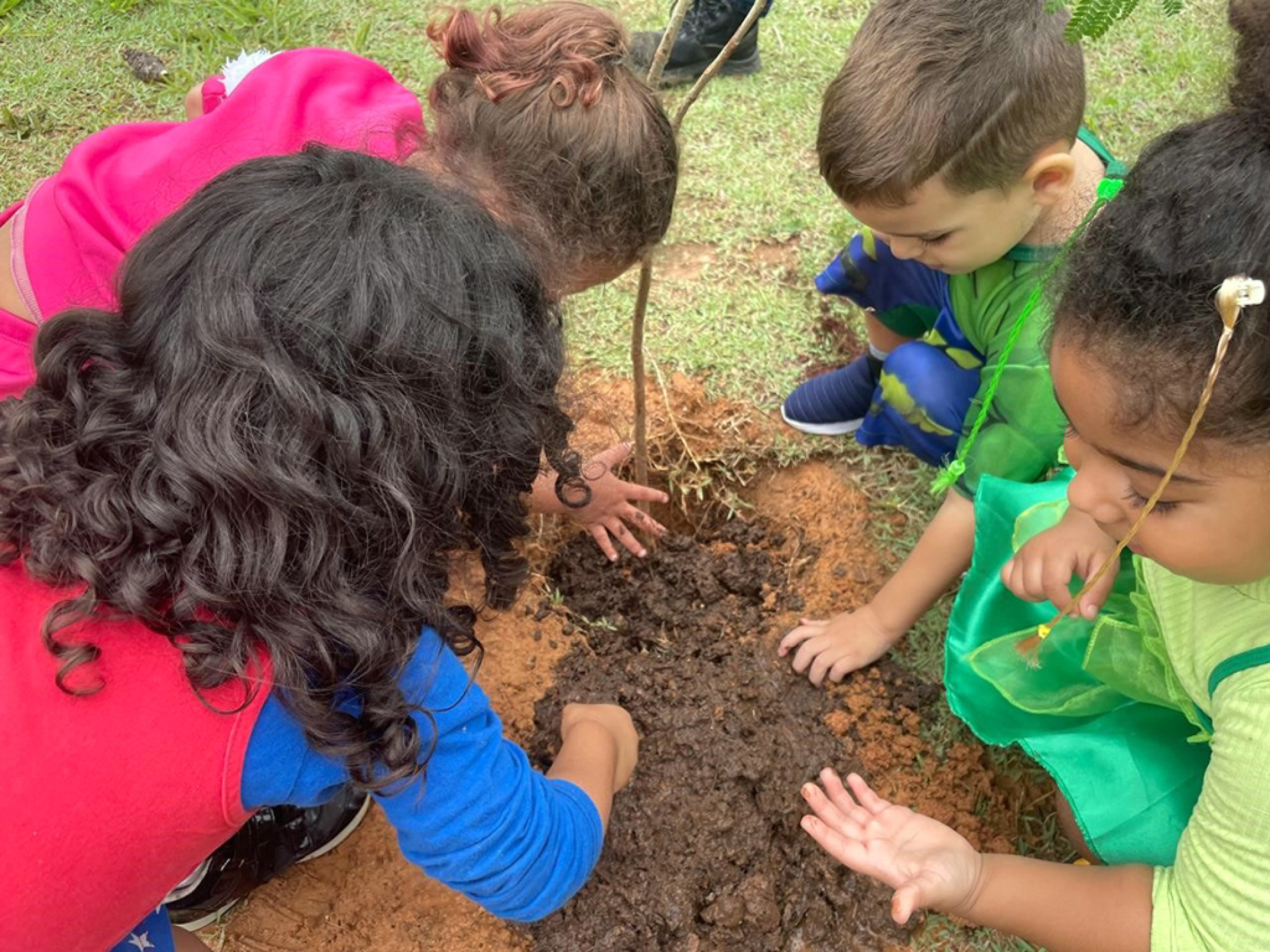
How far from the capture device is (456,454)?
1081mm

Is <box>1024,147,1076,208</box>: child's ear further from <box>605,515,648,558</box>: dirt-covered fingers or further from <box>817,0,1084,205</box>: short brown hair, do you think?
<box>605,515,648,558</box>: dirt-covered fingers

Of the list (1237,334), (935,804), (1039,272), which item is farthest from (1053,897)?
(1039,272)

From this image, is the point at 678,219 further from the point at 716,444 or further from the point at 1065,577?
the point at 1065,577

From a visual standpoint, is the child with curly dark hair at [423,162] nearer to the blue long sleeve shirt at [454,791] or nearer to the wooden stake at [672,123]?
the wooden stake at [672,123]

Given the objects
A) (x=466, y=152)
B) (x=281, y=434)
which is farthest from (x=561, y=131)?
(x=281, y=434)

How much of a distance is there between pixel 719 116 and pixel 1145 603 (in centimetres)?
210

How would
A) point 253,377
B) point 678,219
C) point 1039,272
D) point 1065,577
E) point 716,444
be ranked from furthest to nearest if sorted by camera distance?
1. point 678,219
2. point 716,444
3. point 1039,272
4. point 1065,577
5. point 253,377

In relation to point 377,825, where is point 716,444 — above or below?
above

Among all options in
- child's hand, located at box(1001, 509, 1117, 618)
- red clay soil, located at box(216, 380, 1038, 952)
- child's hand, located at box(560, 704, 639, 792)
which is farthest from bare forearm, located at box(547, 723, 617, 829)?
child's hand, located at box(1001, 509, 1117, 618)

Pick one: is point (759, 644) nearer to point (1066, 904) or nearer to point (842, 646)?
point (842, 646)

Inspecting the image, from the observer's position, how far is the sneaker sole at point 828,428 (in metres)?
2.32

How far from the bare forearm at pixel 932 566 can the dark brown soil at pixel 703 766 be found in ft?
0.72

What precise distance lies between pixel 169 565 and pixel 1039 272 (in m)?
1.50

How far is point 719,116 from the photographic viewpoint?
10.1ft
